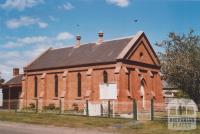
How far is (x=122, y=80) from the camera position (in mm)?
43219

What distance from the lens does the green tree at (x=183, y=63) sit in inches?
1006

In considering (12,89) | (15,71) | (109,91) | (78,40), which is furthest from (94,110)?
(15,71)

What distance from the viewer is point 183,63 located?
25.7 meters

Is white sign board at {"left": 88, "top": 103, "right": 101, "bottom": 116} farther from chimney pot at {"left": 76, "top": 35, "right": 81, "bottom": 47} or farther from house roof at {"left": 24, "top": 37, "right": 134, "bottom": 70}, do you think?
chimney pot at {"left": 76, "top": 35, "right": 81, "bottom": 47}

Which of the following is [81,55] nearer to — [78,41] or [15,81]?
[78,41]

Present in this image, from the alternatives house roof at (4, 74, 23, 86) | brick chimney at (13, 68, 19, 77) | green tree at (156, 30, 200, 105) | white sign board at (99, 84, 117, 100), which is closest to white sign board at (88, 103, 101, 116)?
white sign board at (99, 84, 117, 100)

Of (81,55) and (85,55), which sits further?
(81,55)

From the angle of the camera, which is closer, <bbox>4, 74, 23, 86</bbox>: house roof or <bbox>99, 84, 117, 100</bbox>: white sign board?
<bbox>99, 84, 117, 100</bbox>: white sign board

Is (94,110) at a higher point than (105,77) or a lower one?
lower

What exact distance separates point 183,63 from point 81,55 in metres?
25.0

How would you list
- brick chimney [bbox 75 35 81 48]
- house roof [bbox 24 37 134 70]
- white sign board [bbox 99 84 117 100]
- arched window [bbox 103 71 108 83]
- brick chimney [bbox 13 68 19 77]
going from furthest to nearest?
1. brick chimney [bbox 13 68 19 77]
2. brick chimney [bbox 75 35 81 48]
3. house roof [bbox 24 37 134 70]
4. arched window [bbox 103 71 108 83]
5. white sign board [bbox 99 84 117 100]

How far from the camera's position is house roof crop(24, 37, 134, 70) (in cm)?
4569

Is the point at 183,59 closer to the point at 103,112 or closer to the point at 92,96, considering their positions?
the point at 103,112

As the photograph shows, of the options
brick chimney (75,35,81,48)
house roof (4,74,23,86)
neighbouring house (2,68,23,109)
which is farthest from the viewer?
house roof (4,74,23,86)
